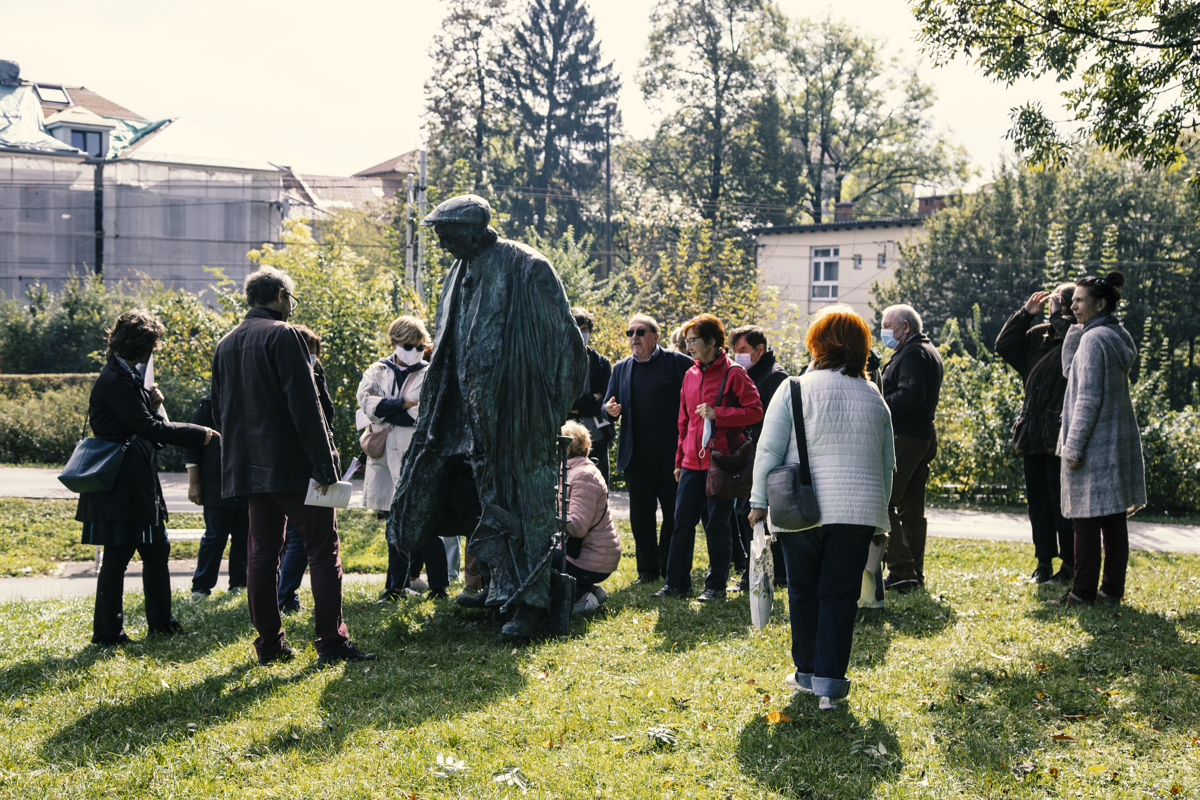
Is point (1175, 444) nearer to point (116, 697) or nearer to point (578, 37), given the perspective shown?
point (116, 697)

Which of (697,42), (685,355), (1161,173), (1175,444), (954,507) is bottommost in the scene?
(954,507)

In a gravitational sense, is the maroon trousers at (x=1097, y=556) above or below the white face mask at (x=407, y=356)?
below

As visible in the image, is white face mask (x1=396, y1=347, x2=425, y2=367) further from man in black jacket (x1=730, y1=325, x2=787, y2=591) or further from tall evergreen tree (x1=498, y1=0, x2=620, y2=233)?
tall evergreen tree (x1=498, y1=0, x2=620, y2=233)

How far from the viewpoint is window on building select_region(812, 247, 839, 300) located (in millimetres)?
41125

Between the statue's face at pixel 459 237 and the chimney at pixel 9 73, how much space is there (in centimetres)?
5015

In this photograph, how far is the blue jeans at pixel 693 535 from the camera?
22.4 feet

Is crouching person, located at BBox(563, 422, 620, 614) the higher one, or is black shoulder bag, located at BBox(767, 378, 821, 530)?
black shoulder bag, located at BBox(767, 378, 821, 530)

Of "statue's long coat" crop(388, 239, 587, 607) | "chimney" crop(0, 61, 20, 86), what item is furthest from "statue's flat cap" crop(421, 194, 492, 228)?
"chimney" crop(0, 61, 20, 86)

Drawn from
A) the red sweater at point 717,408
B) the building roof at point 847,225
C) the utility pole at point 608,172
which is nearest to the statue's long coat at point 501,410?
the red sweater at point 717,408

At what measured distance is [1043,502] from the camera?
7504 mm

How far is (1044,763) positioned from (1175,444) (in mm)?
10924

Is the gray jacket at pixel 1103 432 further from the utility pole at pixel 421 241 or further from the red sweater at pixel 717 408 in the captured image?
the utility pole at pixel 421 241

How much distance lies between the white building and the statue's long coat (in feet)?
112

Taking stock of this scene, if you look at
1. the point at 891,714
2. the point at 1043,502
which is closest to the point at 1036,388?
the point at 1043,502
